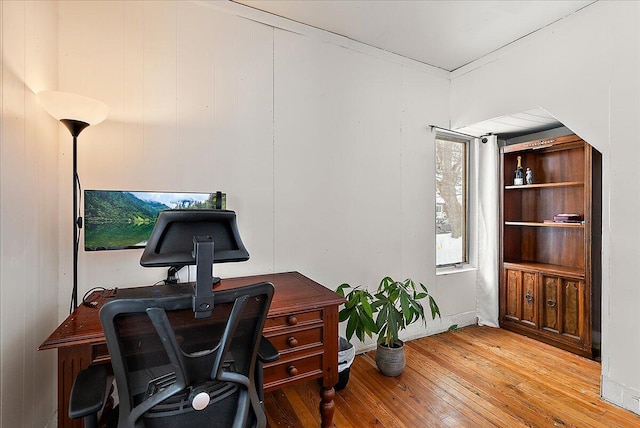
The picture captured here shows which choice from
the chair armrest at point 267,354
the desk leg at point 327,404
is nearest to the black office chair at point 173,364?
the chair armrest at point 267,354

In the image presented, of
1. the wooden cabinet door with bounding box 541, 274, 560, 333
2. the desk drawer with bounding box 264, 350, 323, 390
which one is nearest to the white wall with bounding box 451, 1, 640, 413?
the wooden cabinet door with bounding box 541, 274, 560, 333

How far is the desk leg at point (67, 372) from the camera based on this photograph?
46.8 inches

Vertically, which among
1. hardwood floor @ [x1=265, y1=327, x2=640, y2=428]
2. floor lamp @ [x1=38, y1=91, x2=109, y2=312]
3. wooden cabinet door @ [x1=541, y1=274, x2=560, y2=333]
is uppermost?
floor lamp @ [x1=38, y1=91, x2=109, y2=312]

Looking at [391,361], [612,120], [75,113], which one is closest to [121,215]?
[75,113]

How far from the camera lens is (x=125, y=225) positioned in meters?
1.76

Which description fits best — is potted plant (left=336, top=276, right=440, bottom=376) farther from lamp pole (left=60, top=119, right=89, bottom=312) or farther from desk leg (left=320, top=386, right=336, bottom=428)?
lamp pole (left=60, top=119, right=89, bottom=312)

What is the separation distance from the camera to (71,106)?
1.50 meters

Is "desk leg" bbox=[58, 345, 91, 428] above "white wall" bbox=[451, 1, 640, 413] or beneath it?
beneath

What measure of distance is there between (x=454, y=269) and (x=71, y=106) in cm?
349

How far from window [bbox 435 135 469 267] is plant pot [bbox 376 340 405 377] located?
1283 mm

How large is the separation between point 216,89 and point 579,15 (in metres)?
2.76

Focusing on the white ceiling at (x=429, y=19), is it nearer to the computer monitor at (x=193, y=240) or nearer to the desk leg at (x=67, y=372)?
the computer monitor at (x=193, y=240)

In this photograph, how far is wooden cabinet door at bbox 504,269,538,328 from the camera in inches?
119

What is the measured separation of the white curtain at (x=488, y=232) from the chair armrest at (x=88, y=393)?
349cm
